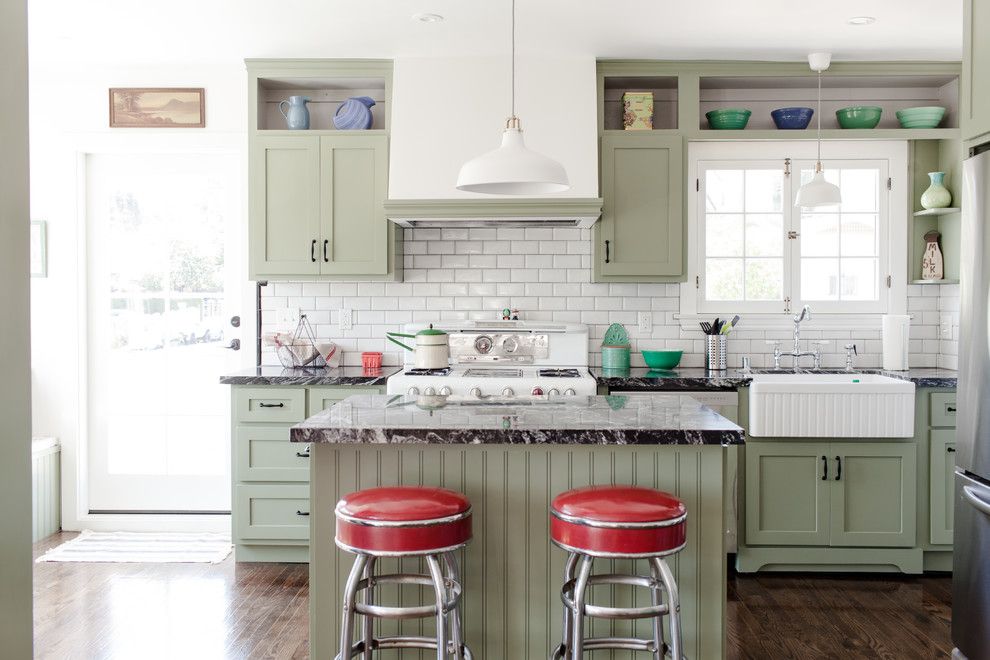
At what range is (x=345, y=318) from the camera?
4.86 m

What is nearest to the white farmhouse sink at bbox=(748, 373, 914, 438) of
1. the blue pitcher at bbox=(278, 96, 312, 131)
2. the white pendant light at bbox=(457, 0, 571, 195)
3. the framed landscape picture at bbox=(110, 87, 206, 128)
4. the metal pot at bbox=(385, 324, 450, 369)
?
the metal pot at bbox=(385, 324, 450, 369)

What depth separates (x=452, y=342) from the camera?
468 cm

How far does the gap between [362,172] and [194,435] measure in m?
1.84

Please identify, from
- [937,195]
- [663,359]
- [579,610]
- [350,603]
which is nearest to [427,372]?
[663,359]

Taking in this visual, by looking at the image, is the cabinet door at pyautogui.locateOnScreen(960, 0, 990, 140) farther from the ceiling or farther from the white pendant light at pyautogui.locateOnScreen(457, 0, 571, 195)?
the white pendant light at pyautogui.locateOnScreen(457, 0, 571, 195)

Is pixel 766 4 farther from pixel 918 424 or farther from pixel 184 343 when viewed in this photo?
pixel 184 343

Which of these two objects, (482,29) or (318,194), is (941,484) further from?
(318,194)

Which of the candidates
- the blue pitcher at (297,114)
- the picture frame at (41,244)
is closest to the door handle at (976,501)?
the blue pitcher at (297,114)

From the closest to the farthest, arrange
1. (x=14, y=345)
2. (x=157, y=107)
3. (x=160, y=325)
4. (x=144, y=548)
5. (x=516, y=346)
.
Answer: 1. (x=14, y=345)
2. (x=144, y=548)
3. (x=516, y=346)
4. (x=157, y=107)
5. (x=160, y=325)

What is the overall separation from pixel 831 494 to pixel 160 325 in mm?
3772

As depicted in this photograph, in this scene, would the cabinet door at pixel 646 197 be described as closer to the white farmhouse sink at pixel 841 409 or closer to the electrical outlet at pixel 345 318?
the white farmhouse sink at pixel 841 409

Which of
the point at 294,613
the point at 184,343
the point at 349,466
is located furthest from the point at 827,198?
the point at 184,343

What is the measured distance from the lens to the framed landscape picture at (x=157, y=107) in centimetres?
477

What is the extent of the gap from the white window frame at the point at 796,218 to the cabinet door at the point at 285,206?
2051 millimetres
